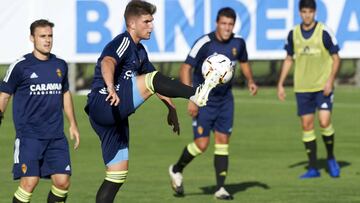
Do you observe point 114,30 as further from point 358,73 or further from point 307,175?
point 307,175

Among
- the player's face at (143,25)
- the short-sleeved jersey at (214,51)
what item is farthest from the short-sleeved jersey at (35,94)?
the short-sleeved jersey at (214,51)

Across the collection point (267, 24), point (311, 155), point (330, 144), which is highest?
point (267, 24)

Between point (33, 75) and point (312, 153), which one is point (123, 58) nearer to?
point (33, 75)

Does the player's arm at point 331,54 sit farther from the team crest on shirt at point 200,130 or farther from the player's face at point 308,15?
the team crest on shirt at point 200,130

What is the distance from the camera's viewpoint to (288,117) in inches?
955

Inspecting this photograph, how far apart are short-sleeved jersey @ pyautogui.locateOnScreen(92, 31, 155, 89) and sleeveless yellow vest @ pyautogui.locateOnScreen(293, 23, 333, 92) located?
20.2ft

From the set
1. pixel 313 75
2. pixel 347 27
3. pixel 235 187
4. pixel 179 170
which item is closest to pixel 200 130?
pixel 179 170

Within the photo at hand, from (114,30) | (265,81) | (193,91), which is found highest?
(193,91)

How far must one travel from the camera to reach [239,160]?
18.2 meters

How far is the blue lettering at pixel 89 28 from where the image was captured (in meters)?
27.1

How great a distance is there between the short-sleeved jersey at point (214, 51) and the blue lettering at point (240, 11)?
42.5 ft

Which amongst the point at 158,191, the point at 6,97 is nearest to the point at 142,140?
the point at 158,191

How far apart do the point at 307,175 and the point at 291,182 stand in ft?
2.04

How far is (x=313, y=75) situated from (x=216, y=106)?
2.36 metres
